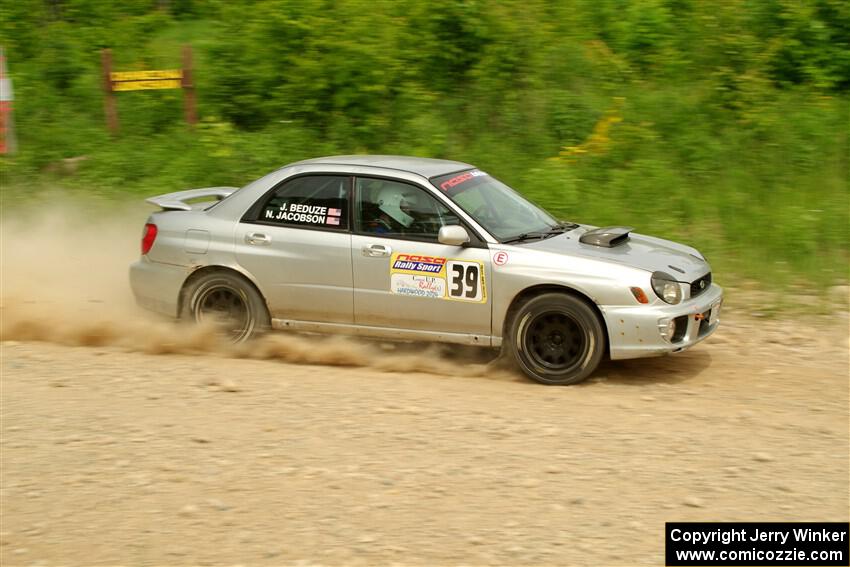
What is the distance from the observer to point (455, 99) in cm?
1402

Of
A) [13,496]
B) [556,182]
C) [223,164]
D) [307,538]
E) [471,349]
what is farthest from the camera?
[223,164]

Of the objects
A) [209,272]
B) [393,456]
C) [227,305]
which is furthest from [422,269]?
[393,456]

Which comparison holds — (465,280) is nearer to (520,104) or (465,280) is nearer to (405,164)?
(405,164)

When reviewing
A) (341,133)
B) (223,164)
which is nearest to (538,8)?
(341,133)

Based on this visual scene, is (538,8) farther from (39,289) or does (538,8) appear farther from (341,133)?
(39,289)

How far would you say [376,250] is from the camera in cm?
763

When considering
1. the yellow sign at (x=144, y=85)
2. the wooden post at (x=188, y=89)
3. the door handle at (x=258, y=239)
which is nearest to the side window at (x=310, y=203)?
the door handle at (x=258, y=239)

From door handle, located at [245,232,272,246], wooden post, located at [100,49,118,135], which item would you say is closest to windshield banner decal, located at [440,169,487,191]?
door handle, located at [245,232,272,246]

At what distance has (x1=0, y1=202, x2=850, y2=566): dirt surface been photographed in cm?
460

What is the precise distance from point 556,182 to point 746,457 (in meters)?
6.72

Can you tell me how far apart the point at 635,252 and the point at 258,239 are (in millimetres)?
3082

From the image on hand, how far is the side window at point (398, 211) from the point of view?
24.8 ft

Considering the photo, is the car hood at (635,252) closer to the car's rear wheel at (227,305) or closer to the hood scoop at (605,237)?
the hood scoop at (605,237)

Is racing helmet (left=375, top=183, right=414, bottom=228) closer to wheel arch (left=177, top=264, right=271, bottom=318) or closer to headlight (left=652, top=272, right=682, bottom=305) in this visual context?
wheel arch (left=177, top=264, right=271, bottom=318)
